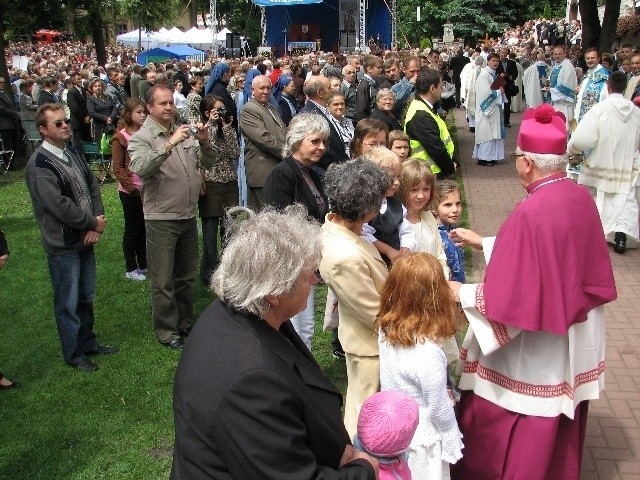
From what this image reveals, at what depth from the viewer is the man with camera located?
5516 millimetres

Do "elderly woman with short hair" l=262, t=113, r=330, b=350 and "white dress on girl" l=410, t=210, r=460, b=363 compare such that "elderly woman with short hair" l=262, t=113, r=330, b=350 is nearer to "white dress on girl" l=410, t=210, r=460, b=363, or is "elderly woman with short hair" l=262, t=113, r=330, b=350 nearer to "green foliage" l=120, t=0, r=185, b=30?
"white dress on girl" l=410, t=210, r=460, b=363

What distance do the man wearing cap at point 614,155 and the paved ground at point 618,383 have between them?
0.49 metres

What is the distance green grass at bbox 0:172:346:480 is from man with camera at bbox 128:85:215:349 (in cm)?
48

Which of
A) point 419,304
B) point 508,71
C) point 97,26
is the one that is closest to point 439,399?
point 419,304

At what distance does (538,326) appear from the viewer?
3334mm

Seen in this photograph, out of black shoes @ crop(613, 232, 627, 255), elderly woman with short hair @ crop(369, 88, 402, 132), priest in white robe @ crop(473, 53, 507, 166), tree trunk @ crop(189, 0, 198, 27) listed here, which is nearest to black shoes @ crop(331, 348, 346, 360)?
elderly woman with short hair @ crop(369, 88, 402, 132)

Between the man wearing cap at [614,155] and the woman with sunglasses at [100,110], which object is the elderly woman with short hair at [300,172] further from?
the woman with sunglasses at [100,110]

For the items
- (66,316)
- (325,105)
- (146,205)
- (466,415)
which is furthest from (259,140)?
(466,415)

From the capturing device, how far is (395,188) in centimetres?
452

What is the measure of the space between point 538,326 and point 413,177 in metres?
1.55

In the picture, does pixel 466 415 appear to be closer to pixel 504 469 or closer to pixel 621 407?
pixel 504 469

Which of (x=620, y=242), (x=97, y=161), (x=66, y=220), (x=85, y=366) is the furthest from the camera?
(x=97, y=161)

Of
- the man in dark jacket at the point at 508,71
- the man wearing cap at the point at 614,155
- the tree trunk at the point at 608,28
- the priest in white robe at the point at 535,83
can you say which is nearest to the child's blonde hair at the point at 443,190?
the man wearing cap at the point at 614,155

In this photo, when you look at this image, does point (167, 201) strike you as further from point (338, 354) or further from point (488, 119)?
point (488, 119)
